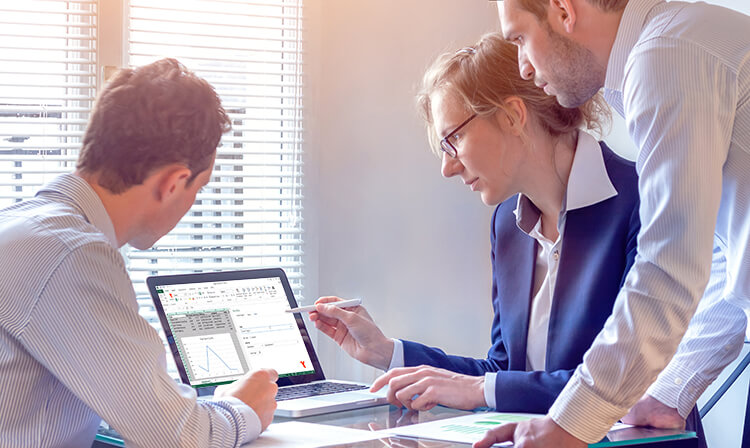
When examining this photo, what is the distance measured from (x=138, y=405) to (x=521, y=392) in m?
0.79

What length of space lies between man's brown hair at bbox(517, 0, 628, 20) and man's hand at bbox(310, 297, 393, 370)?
81cm

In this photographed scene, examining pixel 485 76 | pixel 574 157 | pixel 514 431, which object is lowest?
pixel 514 431

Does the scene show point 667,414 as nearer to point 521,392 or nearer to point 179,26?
point 521,392

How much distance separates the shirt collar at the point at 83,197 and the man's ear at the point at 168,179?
0.30 feet

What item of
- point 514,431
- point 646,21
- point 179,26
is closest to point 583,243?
point 646,21

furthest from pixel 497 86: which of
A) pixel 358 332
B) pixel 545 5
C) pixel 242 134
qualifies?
pixel 242 134

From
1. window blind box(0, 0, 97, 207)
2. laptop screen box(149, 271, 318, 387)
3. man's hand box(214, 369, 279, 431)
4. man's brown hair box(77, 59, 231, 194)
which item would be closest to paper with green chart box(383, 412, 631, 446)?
man's hand box(214, 369, 279, 431)

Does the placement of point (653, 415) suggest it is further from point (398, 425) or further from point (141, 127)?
point (141, 127)

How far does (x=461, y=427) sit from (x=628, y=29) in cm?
75

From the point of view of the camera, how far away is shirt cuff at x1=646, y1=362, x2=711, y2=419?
1.49 m

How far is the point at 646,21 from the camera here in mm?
1381

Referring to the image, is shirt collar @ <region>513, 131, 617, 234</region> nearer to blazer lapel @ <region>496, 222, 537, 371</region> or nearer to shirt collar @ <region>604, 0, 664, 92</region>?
blazer lapel @ <region>496, 222, 537, 371</region>

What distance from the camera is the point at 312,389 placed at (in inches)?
70.9

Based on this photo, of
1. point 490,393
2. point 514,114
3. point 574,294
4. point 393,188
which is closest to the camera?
point 490,393
